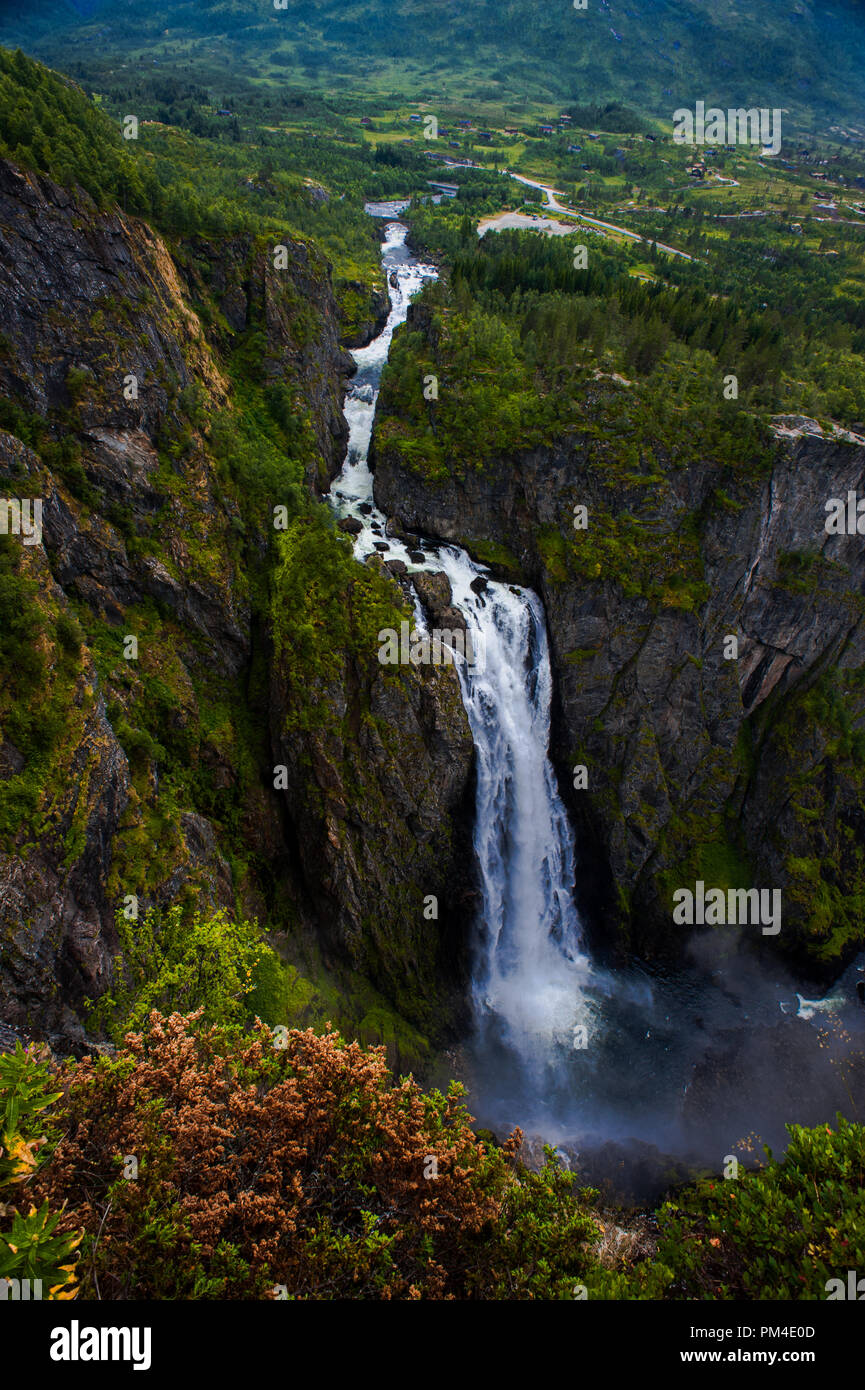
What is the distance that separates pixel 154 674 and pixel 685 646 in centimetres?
3498

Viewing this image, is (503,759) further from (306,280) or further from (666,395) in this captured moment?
(306,280)

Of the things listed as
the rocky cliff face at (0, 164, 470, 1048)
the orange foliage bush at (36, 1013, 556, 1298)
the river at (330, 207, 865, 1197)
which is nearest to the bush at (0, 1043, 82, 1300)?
the orange foliage bush at (36, 1013, 556, 1298)

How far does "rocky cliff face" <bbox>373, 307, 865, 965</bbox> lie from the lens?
45938 millimetres

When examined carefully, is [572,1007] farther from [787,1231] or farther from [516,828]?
[787,1231]

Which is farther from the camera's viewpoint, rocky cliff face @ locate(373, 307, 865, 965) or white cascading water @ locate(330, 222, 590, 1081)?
rocky cliff face @ locate(373, 307, 865, 965)

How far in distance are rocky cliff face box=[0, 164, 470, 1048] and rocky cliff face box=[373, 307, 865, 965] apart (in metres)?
11.8

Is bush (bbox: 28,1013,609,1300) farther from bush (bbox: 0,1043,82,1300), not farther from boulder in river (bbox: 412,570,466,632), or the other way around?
boulder in river (bbox: 412,570,466,632)

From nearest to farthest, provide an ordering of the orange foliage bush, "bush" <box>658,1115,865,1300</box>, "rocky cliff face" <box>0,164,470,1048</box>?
the orange foliage bush
"bush" <box>658,1115,865,1300</box>
"rocky cliff face" <box>0,164,470,1048</box>

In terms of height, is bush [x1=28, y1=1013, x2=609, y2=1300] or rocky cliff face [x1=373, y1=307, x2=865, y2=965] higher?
rocky cliff face [x1=373, y1=307, x2=865, y2=965]

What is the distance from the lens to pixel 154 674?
3212 centimetres

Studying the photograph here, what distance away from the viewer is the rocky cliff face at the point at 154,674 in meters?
22.5

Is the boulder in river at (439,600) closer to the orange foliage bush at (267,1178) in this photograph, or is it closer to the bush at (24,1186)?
the orange foliage bush at (267,1178)

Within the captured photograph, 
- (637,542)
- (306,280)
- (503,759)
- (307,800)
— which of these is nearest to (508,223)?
(306,280)

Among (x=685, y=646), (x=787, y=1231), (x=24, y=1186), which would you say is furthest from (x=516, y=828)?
(x=24, y=1186)
